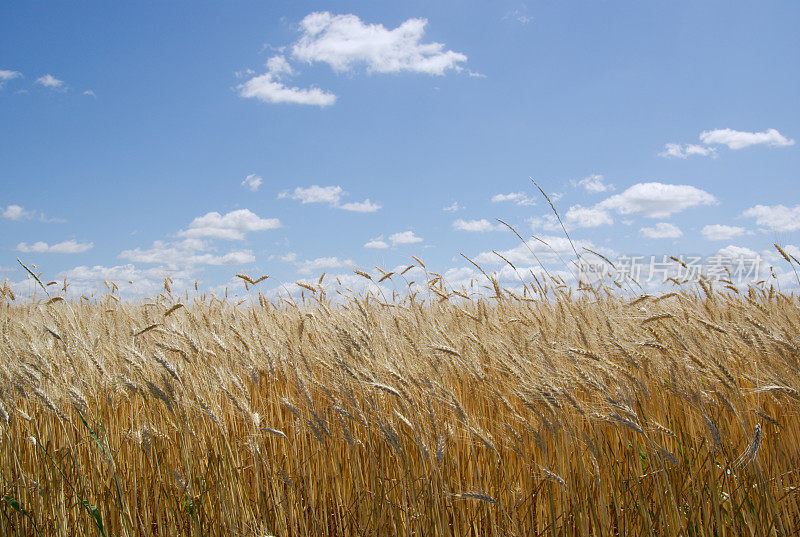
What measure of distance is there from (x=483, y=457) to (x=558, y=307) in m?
1.87

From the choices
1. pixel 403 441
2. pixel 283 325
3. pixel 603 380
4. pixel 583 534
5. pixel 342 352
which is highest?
pixel 283 325

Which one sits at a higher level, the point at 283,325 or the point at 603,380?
the point at 283,325

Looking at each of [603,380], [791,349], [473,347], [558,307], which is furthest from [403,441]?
[558,307]

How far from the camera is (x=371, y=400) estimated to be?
1874 mm

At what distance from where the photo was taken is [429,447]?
167cm

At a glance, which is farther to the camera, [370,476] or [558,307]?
[558,307]

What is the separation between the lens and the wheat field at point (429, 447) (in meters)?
1.61

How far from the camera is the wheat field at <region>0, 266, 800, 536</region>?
63.2 inches

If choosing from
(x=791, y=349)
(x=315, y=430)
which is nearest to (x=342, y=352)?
(x=315, y=430)

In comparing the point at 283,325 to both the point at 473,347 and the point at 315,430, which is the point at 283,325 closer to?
the point at 473,347

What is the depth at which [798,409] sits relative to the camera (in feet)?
7.29

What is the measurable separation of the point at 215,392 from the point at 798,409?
2.55 metres

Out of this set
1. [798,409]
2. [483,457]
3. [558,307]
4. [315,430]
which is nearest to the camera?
[315,430]

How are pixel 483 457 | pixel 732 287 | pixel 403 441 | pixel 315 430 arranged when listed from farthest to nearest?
pixel 732 287 → pixel 483 457 → pixel 403 441 → pixel 315 430
